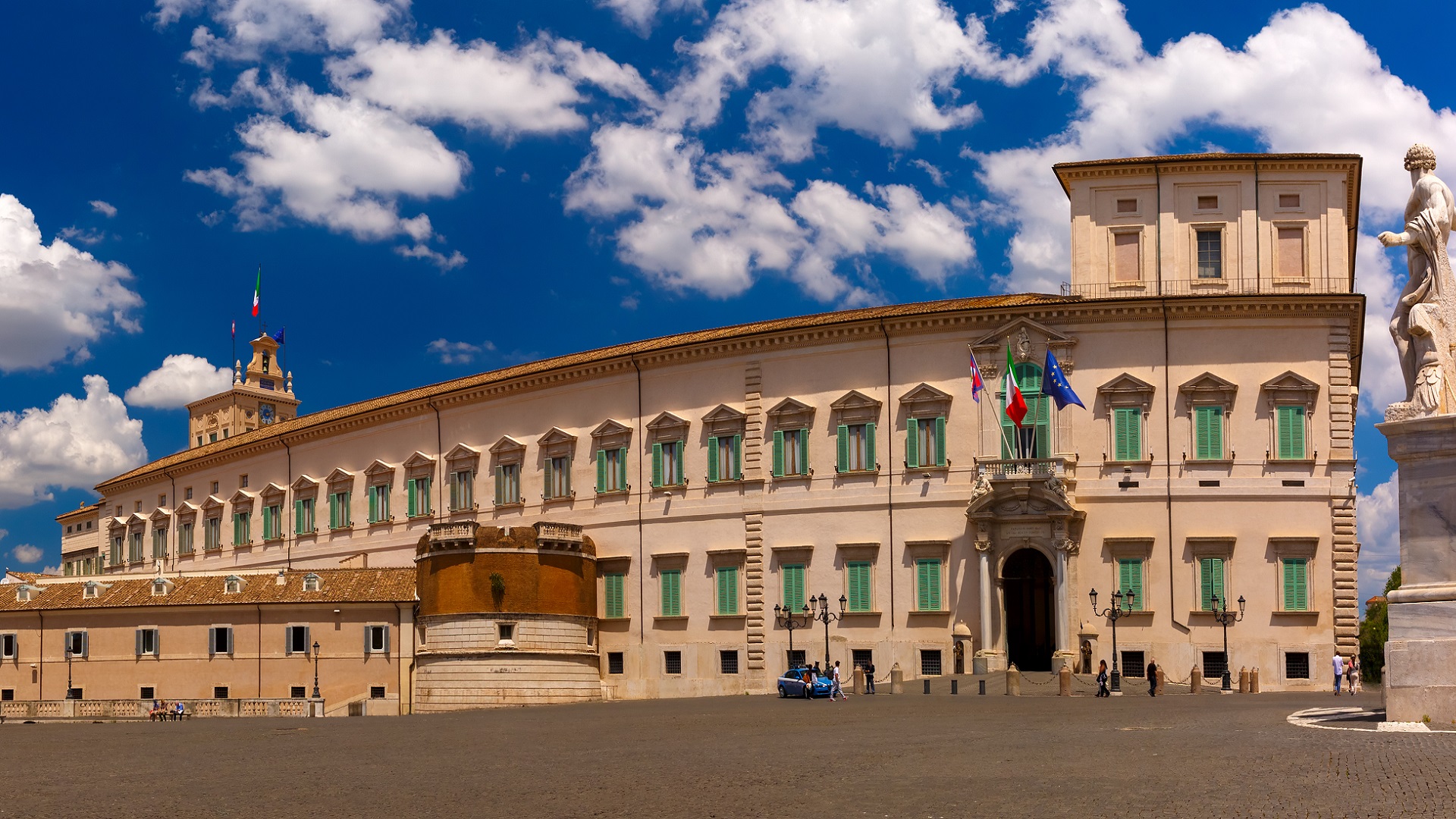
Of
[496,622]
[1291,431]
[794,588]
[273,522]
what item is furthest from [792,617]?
[273,522]

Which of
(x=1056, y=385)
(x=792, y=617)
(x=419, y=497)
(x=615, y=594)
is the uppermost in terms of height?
(x=1056, y=385)

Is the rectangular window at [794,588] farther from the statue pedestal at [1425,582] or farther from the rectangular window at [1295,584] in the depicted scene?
the statue pedestal at [1425,582]

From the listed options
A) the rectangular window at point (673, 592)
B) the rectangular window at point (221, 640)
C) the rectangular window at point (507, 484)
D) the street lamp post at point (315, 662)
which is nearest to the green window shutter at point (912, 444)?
the rectangular window at point (673, 592)

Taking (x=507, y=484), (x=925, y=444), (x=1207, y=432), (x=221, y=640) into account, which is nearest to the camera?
(x=1207, y=432)

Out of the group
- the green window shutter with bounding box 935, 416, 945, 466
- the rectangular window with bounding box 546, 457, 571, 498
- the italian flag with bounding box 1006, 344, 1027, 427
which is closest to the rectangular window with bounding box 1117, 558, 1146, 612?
the italian flag with bounding box 1006, 344, 1027, 427

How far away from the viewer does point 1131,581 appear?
48062 mm

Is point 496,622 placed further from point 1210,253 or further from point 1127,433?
point 1210,253

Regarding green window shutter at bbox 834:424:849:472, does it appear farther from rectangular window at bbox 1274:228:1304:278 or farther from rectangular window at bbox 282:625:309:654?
rectangular window at bbox 282:625:309:654

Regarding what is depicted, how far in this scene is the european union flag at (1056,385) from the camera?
47.0 meters

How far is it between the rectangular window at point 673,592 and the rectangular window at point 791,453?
5.60m

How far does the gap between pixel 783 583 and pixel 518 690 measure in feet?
33.1


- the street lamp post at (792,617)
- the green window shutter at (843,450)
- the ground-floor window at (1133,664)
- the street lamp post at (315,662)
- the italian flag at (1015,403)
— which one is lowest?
the street lamp post at (315,662)

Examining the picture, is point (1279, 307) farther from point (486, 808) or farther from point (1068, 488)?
point (486, 808)

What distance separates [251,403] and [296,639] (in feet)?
157
